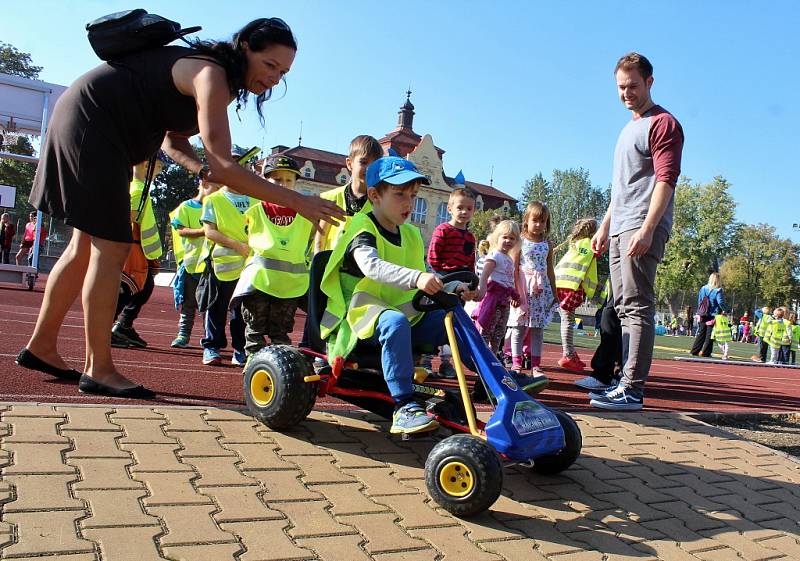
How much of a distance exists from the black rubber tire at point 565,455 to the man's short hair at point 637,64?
3.07 m

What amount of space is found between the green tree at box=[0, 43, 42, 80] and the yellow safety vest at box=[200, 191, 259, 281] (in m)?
43.5

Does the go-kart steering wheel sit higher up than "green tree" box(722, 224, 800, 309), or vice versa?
"green tree" box(722, 224, 800, 309)

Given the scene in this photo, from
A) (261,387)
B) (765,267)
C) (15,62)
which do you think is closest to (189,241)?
(261,387)

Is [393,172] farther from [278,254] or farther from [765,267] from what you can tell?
[765,267]

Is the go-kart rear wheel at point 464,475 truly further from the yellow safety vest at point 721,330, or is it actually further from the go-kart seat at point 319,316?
the yellow safety vest at point 721,330

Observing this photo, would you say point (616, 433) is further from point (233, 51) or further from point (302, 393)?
point (233, 51)

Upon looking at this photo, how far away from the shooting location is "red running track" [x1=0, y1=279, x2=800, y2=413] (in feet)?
13.1

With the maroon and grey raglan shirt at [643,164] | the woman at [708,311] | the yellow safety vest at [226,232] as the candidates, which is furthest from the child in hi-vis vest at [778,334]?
the yellow safety vest at [226,232]

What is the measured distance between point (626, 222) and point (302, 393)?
3.04 metres

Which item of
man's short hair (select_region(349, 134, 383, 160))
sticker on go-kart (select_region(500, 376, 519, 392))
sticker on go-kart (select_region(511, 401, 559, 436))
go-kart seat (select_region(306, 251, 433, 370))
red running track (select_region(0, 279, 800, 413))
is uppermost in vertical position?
man's short hair (select_region(349, 134, 383, 160))

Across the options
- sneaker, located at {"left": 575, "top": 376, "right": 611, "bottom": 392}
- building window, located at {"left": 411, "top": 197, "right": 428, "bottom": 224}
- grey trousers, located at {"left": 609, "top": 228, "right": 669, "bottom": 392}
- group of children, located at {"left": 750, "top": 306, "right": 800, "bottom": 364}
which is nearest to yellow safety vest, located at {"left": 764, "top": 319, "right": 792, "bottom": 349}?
group of children, located at {"left": 750, "top": 306, "right": 800, "bottom": 364}

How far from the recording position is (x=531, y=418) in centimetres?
294

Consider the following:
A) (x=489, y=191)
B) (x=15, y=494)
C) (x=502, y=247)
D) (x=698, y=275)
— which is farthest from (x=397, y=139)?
(x=15, y=494)

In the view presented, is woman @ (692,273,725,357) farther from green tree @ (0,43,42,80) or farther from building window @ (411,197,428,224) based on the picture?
building window @ (411,197,428,224)
